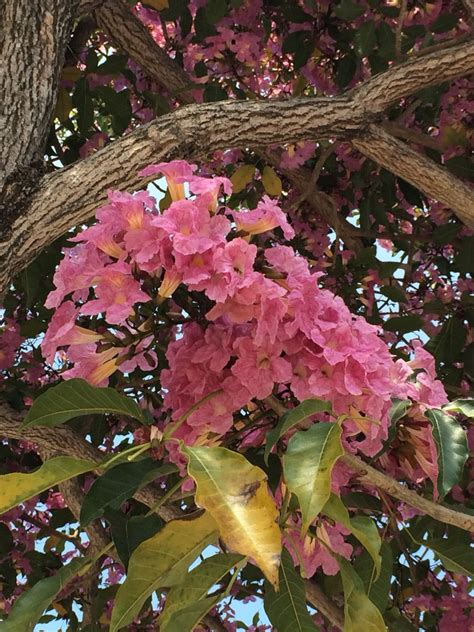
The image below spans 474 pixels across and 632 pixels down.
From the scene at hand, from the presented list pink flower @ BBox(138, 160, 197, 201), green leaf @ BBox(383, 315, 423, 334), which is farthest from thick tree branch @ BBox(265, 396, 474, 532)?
green leaf @ BBox(383, 315, 423, 334)

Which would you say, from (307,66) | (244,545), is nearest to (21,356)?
(307,66)

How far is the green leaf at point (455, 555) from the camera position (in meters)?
0.76

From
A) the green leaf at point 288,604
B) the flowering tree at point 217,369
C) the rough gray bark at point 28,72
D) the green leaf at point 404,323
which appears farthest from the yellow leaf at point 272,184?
the green leaf at point 288,604

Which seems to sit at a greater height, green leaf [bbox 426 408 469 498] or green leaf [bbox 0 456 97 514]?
green leaf [bbox 0 456 97 514]

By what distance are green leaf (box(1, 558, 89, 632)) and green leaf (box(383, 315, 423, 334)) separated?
1.08 meters

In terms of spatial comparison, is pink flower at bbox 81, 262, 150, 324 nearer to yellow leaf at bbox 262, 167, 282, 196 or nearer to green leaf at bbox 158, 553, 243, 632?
green leaf at bbox 158, 553, 243, 632

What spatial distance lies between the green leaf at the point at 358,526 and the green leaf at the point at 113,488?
0.21 meters

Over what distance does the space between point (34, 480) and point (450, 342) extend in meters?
1.55

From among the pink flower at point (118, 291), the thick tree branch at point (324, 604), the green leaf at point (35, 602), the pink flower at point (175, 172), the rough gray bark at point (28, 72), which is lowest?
the thick tree branch at point (324, 604)

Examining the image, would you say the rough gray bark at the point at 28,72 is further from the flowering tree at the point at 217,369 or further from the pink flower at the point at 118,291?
the pink flower at the point at 118,291

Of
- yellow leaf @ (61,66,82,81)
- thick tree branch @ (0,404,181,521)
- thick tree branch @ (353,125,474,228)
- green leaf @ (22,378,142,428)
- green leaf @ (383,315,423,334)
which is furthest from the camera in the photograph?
yellow leaf @ (61,66,82,81)

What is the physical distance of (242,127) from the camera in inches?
44.1

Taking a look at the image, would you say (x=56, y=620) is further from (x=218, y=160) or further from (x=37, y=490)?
(x=37, y=490)

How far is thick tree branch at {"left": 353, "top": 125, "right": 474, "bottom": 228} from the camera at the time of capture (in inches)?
49.4
